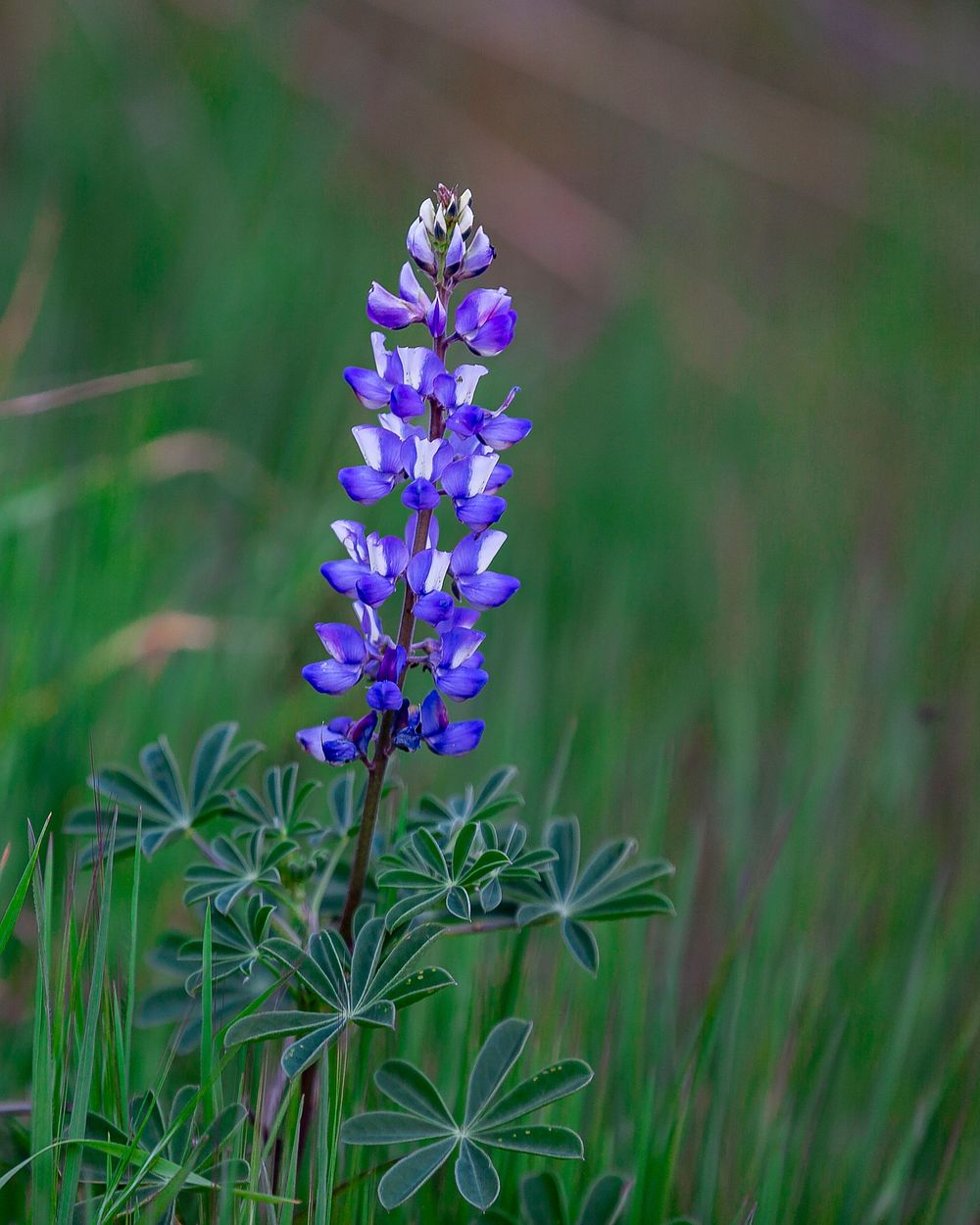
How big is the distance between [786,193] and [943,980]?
3.52 m

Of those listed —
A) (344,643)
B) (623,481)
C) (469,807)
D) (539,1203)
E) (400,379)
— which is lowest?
(539,1203)

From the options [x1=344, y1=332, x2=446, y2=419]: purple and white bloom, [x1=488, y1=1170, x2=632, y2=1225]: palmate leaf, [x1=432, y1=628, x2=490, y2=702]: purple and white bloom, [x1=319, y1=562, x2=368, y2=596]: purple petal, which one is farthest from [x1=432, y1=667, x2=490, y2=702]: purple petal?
[x1=488, y1=1170, x2=632, y2=1225]: palmate leaf

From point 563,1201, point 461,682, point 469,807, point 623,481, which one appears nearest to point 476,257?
point 461,682

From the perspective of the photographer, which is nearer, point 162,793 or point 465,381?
point 465,381

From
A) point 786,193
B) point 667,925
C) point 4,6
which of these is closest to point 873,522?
point 667,925

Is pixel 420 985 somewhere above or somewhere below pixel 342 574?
Answer: below

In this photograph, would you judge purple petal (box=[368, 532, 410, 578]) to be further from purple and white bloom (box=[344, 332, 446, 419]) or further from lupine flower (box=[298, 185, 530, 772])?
purple and white bloom (box=[344, 332, 446, 419])

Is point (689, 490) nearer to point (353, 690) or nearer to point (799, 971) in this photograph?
point (353, 690)

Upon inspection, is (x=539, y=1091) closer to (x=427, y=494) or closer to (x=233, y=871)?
(x=233, y=871)

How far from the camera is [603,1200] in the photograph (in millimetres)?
1127

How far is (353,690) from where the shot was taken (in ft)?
6.74

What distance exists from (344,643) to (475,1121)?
0.44 m

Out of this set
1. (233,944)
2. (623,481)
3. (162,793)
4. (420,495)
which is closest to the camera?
(420,495)

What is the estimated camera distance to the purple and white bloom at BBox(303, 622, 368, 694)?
1007mm
